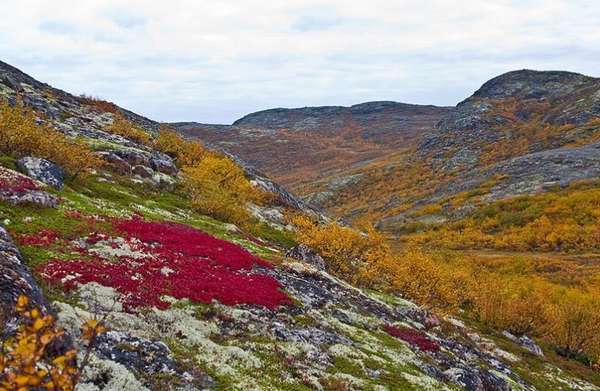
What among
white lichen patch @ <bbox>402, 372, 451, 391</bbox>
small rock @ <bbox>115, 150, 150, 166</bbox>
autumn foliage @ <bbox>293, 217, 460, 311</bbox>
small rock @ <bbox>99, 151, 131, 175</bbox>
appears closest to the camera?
white lichen patch @ <bbox>402, 372, 451, 391</bbox>

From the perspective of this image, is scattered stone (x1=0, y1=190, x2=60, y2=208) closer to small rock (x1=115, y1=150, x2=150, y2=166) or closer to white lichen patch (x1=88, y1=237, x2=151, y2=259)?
white lichen patch (x1=88, y1=237, x2=151, y2=259)

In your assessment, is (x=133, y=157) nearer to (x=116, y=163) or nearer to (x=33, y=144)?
(x=116, y=163)

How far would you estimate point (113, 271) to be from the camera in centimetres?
2781

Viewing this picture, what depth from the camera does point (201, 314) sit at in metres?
26.9

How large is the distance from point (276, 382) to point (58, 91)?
11832 centimetres

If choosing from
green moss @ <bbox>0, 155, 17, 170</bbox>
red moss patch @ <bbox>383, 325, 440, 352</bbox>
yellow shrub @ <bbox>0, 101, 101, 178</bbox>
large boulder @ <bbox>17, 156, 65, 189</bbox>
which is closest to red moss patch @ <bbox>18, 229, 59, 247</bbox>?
large boulder @ <bbox>17, 156, 65, 189</bbox>

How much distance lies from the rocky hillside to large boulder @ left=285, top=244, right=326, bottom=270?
16 centimetres

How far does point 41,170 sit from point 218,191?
88.4 feet

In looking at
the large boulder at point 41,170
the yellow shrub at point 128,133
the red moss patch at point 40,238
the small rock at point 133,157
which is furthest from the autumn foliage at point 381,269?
the yellow shrub at point 128,133

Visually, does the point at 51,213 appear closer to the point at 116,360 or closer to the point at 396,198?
the point at 116,360

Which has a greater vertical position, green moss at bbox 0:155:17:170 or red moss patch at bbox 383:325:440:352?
green moss at bbox 0:155:17:170

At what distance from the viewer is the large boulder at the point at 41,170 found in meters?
44.1

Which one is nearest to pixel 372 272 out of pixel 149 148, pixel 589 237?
pixel 149 148

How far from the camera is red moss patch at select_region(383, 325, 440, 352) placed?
35594 millimetres
